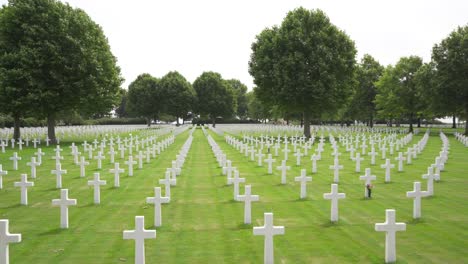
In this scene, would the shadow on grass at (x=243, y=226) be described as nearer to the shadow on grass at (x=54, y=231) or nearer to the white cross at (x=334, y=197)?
the white cross at (x=334, y=197)

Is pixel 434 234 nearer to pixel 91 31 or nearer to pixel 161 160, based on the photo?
pixel 161 160

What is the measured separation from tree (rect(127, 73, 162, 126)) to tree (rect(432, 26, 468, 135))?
59.7m

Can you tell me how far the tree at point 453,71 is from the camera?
45.0m

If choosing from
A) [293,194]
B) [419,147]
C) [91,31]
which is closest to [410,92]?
[419,147]

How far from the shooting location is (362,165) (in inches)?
790

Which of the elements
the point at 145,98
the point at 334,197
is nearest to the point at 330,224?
the point at 334,197

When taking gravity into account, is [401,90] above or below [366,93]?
below

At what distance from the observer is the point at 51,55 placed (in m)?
32.9

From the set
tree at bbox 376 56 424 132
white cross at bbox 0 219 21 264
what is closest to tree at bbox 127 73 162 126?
tree at bbox 376 56 424 132

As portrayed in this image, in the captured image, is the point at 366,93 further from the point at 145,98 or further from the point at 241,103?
the point at 241,103

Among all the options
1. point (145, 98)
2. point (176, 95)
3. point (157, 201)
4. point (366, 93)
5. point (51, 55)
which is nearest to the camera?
point (157, 201)

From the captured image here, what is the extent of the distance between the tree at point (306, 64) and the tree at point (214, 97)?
167 feet

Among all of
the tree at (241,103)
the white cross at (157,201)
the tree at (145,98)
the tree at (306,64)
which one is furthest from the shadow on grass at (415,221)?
the tree at (241,103)

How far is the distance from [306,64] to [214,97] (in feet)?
180
